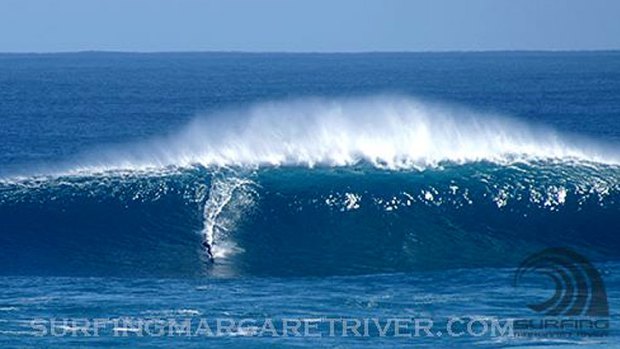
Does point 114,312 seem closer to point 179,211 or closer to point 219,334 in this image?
point 219,334

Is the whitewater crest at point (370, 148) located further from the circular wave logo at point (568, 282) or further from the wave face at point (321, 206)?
the circular wave logo at point (568, 282)

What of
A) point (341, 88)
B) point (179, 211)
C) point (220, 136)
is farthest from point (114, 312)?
point (341, 88)

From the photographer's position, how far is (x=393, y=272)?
82.0 ft

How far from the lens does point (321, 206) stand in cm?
2806

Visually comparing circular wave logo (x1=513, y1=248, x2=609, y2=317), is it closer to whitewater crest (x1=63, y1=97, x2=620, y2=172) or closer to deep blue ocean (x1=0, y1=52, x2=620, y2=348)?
deep blue ocean (x1=0, y1=52, x2=620, y2=348)

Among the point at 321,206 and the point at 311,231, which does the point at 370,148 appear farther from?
the point at 311,231

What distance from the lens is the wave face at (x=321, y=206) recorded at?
85.5 ft

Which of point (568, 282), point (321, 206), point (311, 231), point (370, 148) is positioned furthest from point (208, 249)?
point (568, 282)

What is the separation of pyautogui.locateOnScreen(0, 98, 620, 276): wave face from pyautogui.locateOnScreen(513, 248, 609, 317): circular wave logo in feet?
1.91

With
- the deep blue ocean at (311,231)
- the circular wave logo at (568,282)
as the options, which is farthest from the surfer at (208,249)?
the circular wave logo at (568,282)

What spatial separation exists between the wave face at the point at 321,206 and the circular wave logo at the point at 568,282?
0.58 metres

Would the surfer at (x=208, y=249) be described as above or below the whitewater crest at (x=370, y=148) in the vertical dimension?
below

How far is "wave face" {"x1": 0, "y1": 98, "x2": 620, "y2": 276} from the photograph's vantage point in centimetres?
2605

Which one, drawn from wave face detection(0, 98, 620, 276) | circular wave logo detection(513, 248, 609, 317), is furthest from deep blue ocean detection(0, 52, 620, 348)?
circular wave logo detection(513, 248, 609, 317)
